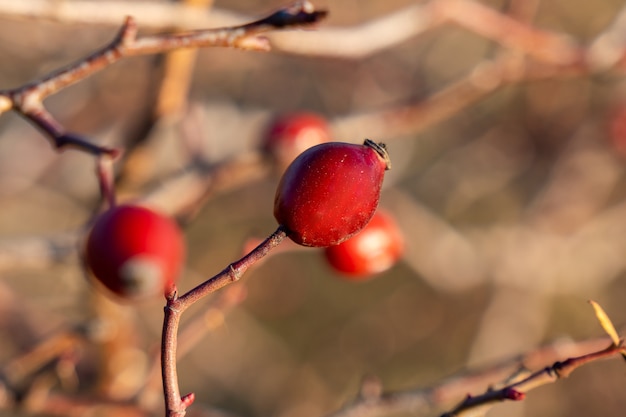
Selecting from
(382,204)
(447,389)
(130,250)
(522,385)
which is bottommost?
(522,385)

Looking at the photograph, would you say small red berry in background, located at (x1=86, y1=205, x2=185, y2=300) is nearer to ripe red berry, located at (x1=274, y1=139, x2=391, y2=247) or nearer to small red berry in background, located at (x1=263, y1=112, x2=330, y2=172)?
ripe red berry, located at (x1=274, y1=139, x2=391, y2=247)

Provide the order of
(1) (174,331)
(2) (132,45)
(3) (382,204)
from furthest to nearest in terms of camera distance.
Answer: (3) (382,204) → (2) (132,45) → (1) (174,331)

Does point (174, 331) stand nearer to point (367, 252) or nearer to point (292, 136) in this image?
point (367, 252)

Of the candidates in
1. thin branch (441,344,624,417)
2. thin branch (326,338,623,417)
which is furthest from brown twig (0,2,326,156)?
thin branch (326,338,623,417)

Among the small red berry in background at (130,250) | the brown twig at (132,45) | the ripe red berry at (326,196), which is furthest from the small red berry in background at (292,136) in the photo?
the ripe red berry at (326,196)

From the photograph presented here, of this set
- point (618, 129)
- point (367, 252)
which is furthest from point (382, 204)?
point (367, 252)

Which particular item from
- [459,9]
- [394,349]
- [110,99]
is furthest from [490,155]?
[110,99]

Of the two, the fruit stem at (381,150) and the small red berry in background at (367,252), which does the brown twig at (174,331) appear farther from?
the small red berry in background at (367,252)
